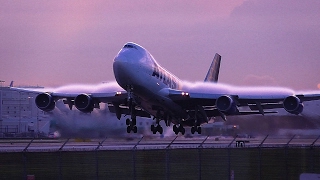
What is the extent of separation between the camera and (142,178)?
30094 millimetres

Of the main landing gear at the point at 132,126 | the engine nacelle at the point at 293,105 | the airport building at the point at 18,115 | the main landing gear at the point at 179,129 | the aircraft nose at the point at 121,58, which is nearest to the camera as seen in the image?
the aircraft nose at the point at 121,58

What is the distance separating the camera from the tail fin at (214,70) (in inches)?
2617

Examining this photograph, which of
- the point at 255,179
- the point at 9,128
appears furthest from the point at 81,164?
the point at 9,128

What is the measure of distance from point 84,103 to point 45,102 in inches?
135

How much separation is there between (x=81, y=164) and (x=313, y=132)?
2436cm

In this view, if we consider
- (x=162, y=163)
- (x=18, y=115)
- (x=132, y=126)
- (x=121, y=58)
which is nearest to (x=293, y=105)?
(x=132, y=126)

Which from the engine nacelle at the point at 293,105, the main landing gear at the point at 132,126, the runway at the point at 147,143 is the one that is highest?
the engine nacelle at the point at 293,105

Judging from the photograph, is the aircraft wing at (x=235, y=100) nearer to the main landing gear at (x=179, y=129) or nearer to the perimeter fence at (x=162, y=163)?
the main landing gear at (x=179, y=129)

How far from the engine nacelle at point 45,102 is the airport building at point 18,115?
490 inches

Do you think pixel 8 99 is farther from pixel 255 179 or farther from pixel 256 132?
pixel 255 179

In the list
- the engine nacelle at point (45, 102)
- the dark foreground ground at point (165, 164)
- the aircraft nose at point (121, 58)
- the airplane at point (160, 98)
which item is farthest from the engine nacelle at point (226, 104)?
the dark foreground ground at point (165, 164)

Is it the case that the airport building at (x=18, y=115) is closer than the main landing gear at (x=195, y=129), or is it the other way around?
the main landing gear at (x=195, y=129)

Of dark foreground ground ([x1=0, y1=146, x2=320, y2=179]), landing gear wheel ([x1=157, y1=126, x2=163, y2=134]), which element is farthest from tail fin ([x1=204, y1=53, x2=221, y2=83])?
dark foreground ground ([x1=0, y1=146, x2=320, y2=179])

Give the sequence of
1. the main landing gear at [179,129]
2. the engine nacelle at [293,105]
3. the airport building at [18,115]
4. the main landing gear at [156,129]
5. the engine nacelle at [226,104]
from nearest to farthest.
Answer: the engine nacelle at [293,105], the engine nacelle at [226,104], the main landing gear at [156,129], the main landing gear at [179,129], the airport building at [18,115]
